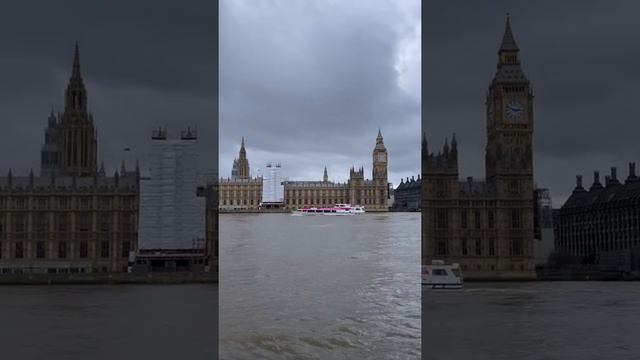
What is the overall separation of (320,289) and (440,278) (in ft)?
15.0

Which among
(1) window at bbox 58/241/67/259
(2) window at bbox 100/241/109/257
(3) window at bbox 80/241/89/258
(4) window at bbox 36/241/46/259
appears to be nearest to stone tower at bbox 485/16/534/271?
(2) window at bbox 100/241/109/257

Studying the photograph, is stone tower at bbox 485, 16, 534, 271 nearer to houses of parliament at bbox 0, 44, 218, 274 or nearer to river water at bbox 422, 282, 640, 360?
river water at bbox 422, 282, 640, 360

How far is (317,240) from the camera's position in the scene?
2161cm

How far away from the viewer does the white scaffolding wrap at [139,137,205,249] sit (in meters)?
19.0

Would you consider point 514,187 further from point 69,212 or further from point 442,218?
point 69,212

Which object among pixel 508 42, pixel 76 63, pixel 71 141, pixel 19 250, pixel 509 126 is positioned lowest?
pixel 19 250

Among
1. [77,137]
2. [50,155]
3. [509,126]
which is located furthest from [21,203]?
[509,126]

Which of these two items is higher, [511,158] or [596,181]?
[511,158]

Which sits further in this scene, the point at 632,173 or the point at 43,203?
the point at 43,203

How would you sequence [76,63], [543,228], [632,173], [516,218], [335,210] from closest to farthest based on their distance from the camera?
A: [632,173], [76,63], [516,218], [543,228], [335,210]

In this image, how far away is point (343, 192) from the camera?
3525cm

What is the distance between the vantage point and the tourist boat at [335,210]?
32844mm

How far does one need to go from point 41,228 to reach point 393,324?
49.0 ft

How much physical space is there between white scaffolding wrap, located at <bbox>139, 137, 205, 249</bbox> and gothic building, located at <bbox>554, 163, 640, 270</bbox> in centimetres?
972
